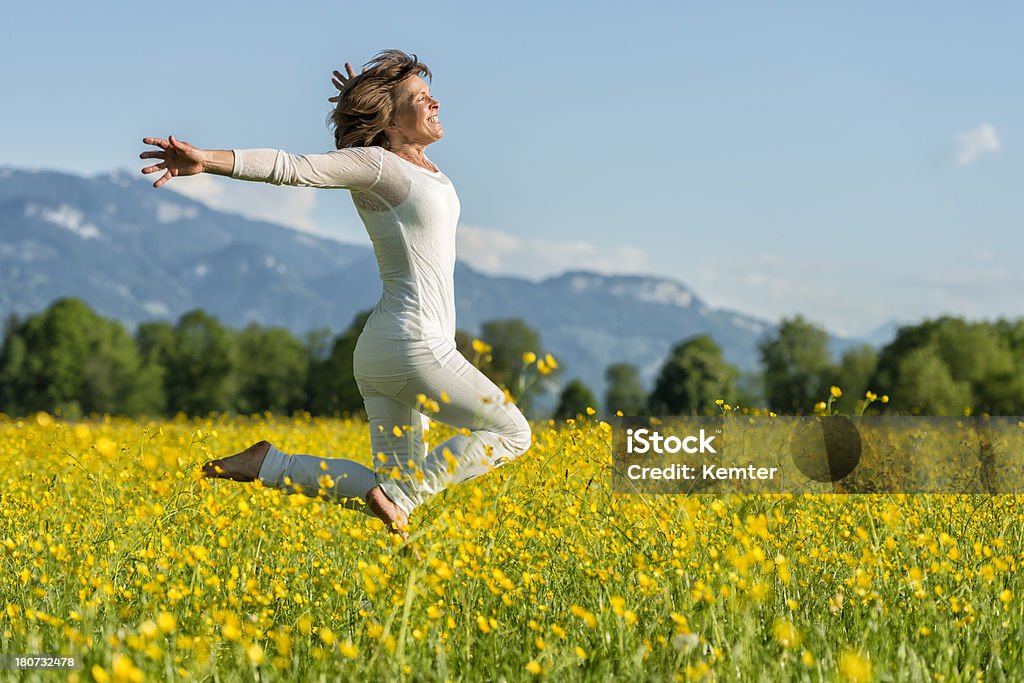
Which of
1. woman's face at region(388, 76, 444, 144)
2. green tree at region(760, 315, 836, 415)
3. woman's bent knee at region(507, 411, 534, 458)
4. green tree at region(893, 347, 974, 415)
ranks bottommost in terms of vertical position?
woman's bent knee at region(507, 411, 534, 458)

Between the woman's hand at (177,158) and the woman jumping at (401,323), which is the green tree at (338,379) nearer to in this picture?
the woman jumping at (401,323)

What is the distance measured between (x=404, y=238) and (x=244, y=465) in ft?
4.50

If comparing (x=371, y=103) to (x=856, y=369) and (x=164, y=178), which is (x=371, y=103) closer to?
(x=164, y=178)

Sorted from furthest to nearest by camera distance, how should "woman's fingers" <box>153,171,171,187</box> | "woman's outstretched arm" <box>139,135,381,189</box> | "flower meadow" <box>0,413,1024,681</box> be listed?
"woman's outstretched arm" <box>139,135,381,189</box>, "woman's fingers" <box>153,171,171,187</box>, "flower meadow" <box>0,413,1024,681</box>

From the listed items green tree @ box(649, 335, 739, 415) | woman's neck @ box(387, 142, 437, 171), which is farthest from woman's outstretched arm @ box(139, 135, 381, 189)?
green tree @ box(649, 335, 739, 415)

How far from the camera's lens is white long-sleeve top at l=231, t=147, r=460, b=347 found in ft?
14.8

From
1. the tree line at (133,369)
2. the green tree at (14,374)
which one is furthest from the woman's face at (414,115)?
the green tree at (14,374)

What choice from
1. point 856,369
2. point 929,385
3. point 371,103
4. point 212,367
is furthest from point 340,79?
point 212,367

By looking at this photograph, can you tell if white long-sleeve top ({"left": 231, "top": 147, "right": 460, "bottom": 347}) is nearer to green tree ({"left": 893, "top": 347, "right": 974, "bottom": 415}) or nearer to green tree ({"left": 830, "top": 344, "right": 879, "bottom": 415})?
green tree ({"left": 893, "top": 347, "right": 974, "bottom": 415})

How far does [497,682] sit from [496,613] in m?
0.66

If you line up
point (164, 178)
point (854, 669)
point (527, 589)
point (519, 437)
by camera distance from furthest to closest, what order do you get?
1. point (519, 437)
2. point (527, 589)
3. point (164, 178)
4. point (854, 669)

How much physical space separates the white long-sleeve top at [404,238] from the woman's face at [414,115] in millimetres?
207

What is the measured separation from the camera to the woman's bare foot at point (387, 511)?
4.53 meters

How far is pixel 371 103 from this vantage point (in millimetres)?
4773
